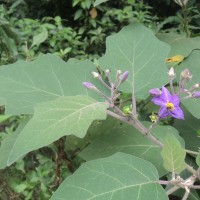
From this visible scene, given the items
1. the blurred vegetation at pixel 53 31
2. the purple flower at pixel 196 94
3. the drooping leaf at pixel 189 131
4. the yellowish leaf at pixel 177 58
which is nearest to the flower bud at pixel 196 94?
the purple flower at pixel 196 94

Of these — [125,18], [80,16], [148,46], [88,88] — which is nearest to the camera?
[88,88]

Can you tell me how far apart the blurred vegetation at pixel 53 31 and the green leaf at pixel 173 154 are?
73 centimetres

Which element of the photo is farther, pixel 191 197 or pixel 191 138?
pixel 191 138

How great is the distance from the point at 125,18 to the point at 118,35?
9.89 ft

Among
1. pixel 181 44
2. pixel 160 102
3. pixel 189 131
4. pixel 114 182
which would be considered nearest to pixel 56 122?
pixel 114 182

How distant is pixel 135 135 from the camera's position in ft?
3.23

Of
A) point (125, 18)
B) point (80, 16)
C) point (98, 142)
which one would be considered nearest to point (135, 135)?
point (98, 142)

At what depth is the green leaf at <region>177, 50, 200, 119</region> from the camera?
1.03 m

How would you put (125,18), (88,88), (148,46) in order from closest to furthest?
(88,88), (148,46), (125,18)

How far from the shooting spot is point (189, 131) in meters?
1.14

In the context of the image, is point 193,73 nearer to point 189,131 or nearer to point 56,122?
point 189,131

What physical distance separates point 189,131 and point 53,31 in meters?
2.88

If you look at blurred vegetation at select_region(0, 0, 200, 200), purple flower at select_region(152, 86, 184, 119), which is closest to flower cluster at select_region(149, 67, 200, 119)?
purple flower at select_region(152, 86, 184, 119)

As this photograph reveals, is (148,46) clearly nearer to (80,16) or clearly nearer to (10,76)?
(10,76)
